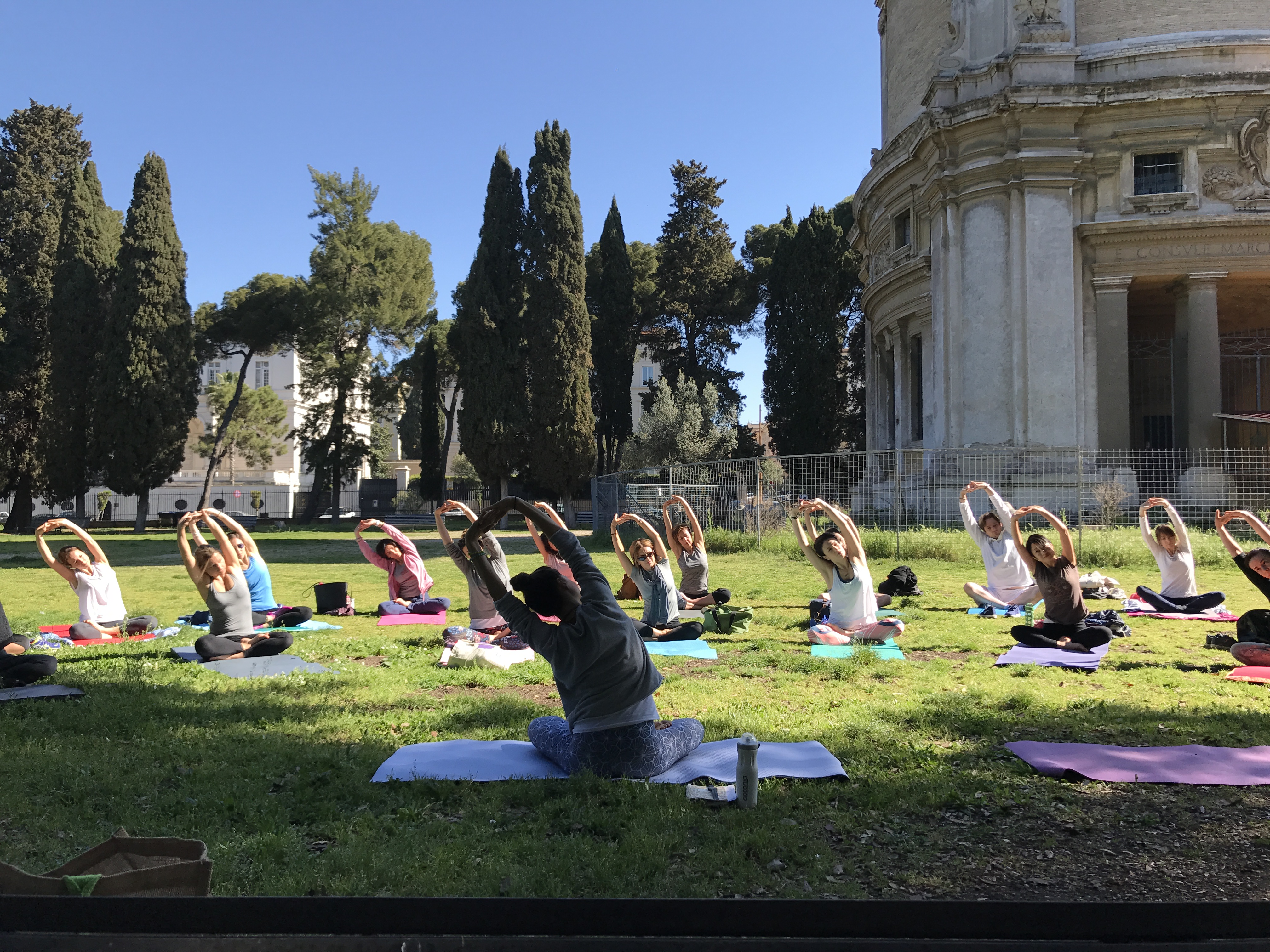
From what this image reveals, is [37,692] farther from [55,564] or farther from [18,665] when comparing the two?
[55,564]

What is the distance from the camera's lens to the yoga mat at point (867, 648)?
8.57 m

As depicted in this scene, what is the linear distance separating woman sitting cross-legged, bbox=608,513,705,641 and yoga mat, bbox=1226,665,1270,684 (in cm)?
468

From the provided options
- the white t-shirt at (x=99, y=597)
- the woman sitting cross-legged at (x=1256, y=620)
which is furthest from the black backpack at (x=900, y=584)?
the white t-shirt at (x=99, y=597)

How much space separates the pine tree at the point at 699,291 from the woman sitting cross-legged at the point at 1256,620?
37549 mm

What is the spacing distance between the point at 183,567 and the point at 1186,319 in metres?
24.5

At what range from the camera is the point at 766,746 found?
18.0ft

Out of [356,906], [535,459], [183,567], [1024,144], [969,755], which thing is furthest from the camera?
[535,459]

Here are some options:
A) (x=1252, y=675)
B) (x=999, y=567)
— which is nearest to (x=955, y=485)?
(x=999, y=567)

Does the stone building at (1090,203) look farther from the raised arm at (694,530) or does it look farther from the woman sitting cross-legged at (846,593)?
the woman sitting cross-legged at (846,593)

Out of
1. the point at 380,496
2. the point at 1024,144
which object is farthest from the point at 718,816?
the point at 380,496

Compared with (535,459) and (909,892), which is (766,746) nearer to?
(909,892)

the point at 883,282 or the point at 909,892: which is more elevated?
the point at 883,282

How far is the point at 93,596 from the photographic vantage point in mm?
10367

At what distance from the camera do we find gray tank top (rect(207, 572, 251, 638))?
8.73 meters
